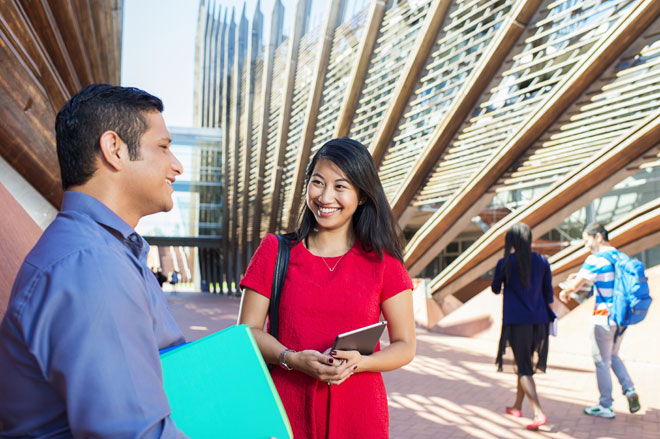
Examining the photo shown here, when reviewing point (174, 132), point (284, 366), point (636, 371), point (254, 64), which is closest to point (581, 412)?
point (636, 371)

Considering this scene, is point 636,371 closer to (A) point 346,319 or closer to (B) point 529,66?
(B) point 529,66

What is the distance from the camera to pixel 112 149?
3.51ft

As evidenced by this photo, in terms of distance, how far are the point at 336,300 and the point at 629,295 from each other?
4180mm

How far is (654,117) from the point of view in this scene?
22.0ft

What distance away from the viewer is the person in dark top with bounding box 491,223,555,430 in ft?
15.5

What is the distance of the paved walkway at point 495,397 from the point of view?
4469 millimetres

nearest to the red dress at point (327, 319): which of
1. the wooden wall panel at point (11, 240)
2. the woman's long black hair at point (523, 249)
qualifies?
the wooden wall panel at point (11, 240)

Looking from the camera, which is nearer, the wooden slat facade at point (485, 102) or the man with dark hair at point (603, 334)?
the man with dark hair at point (603, 334)

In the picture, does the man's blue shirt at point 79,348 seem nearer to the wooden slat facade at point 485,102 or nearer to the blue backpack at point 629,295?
the blue backpack at point 629,295

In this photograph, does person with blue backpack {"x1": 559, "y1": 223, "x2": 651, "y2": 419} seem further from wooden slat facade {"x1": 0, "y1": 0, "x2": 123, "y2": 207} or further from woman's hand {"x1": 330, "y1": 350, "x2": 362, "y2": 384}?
wooden slat facade {"x1": 0, "y1": 0, "x2": 123, "y2": 207}

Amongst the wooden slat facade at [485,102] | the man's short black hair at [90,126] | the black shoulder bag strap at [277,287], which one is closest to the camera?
the man's short black hair at [90,126]

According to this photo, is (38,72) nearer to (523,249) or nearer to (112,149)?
(112,149)

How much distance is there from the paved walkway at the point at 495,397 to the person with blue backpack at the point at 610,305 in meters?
0.27

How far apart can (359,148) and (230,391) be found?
108 centimetres
